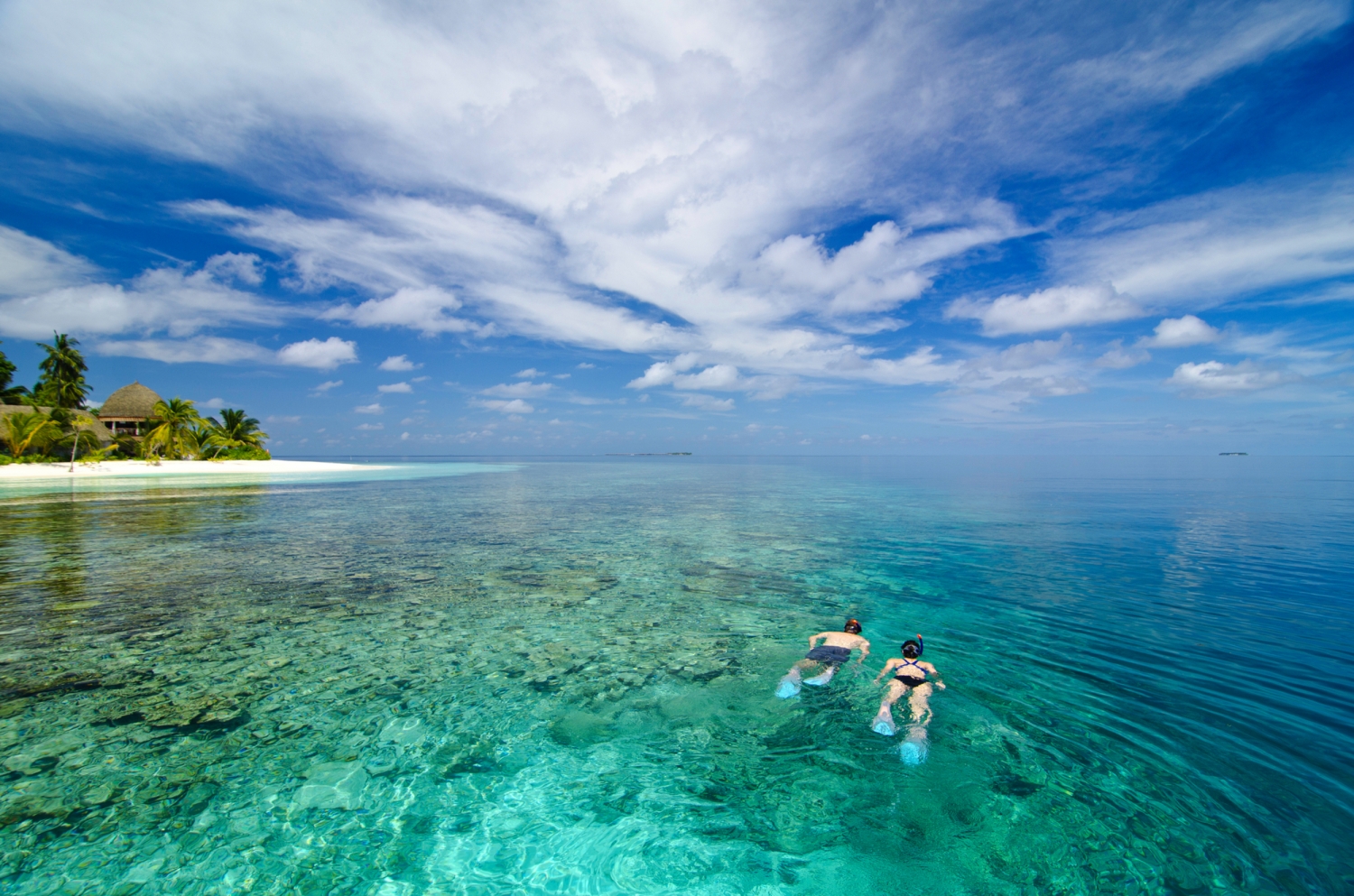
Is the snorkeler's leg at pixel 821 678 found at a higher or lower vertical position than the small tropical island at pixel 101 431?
lower

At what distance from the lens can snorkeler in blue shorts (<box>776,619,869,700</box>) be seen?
32.8 feet

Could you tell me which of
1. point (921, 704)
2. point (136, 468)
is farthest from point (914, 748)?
point (136, 468)

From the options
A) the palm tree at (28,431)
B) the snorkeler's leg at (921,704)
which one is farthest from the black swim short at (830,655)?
the palm tree at (28,431)

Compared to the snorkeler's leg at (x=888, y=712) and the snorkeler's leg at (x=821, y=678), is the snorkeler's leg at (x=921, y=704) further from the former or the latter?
the snorkeler's leg at (x=821, y=678)

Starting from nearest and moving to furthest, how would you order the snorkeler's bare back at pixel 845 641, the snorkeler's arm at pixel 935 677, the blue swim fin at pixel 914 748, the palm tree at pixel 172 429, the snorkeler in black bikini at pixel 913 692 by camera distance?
the blue swim fin at pixel 914 748, the snorkeler in black bikini at pixel 913 692, the snorkeler's arm at pixel 935 677, the snorkeler's bare back at pixel 845 641, the palm tree at pixel 172 429

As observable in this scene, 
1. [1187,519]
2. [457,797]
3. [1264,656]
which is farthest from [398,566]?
[1187,519]

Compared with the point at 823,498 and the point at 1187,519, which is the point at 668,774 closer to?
the point at 1187,519

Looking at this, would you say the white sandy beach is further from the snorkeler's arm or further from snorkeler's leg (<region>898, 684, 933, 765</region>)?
the snorkeler's arm

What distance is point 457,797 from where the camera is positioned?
22.7 ft

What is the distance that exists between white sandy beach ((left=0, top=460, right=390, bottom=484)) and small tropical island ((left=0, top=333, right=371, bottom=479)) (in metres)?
0.13

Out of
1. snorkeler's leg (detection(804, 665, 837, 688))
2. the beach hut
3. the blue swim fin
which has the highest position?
the beach hut

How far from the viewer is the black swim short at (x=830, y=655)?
1036 centimetres

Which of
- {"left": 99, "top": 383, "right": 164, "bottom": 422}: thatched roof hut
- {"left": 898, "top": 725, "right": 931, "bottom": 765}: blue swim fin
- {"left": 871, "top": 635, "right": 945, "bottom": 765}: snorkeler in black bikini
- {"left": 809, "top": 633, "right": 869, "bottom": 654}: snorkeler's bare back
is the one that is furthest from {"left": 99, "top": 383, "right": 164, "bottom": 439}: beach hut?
{"left": 898, "top": 725, "right": 931, "bottom": 765}: blue swim fin

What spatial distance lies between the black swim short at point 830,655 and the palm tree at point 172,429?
95.3 meters
